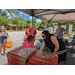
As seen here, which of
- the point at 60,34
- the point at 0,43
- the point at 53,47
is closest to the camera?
the point at 53,47

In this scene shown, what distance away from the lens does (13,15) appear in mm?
39969

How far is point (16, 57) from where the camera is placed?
2.58 feet

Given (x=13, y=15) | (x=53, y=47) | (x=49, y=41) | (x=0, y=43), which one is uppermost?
Result: (x=13, y=15)

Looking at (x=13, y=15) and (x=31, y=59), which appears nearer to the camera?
(x=31, y=59)
